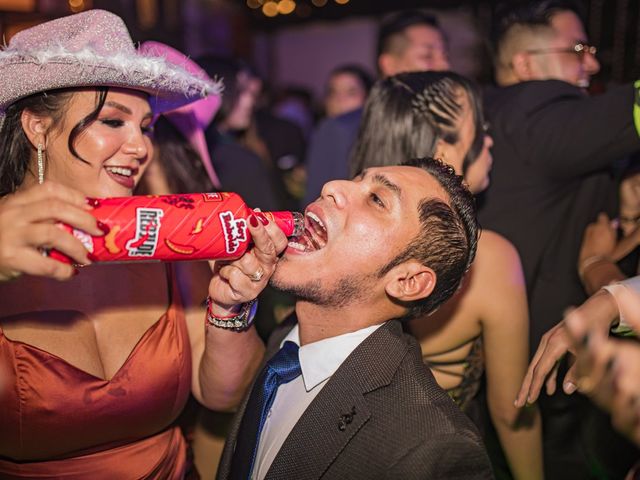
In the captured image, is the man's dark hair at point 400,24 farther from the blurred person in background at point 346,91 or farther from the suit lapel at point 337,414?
the suit lapel at point 337,414

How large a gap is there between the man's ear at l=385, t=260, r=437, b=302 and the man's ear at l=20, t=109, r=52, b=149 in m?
1.22

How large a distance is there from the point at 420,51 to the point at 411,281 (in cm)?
258

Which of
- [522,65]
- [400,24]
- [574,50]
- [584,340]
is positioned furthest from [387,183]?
[400,24]

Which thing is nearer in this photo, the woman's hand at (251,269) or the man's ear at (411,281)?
the woman's hand at (251,269)

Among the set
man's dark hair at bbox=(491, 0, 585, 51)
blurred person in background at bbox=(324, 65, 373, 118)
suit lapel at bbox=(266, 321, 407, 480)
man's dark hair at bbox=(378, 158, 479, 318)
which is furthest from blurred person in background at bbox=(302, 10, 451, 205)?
suit lapel at bbox=(266, 321, 407, 480)

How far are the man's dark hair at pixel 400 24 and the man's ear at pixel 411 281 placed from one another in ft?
8.78

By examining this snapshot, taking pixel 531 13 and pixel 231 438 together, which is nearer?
pixel 231 438

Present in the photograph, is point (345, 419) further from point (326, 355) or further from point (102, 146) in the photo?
point (102, 146)

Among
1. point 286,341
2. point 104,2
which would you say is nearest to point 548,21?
point 286,341

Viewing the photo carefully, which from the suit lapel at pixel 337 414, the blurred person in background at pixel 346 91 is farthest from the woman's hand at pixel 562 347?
the blurred person in background at pixel 346 91

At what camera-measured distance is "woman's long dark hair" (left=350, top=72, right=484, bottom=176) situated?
2.39 meters

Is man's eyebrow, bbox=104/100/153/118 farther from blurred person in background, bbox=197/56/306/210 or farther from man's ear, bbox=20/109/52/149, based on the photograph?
blurred person in background, bbox=197/56/306/210

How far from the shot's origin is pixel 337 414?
1.60 metres

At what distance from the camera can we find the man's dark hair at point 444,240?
71.1 inches
